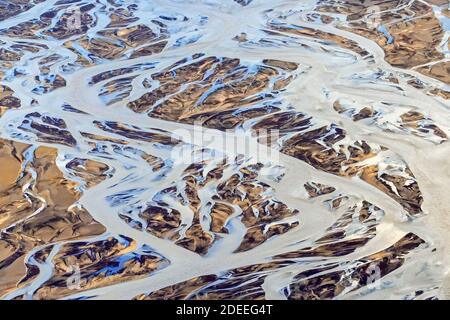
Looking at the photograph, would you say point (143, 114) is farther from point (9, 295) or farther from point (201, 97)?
point (9, 295)

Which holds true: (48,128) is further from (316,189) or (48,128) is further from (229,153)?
(316,189)

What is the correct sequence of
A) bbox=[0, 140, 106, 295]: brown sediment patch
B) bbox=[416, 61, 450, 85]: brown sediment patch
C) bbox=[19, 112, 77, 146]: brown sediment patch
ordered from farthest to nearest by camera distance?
bbox=[416, 61, 450, 85]: brown sediment patch → bbox=[19, 112, 77, 146]: brown sediment patch → bbox=[0, 140, 106, 295]: brown sediment patch

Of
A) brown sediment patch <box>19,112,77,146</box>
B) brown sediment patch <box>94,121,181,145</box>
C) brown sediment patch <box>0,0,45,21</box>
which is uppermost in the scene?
brown sediment patch <box>94,121,181,145</box>

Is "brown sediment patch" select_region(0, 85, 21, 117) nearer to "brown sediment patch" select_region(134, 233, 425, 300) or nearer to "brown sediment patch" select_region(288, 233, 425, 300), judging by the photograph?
"brown sediment patch" select_region(134, 233, 425, 300)

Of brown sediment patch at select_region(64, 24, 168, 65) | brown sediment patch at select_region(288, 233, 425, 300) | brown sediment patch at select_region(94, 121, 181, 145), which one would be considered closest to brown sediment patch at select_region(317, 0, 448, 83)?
brown sediment patch at select_region(64, 24, 168, 65)

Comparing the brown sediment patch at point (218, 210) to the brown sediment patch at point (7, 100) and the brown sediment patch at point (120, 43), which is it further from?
the brown sediment patch at point (120, 43)

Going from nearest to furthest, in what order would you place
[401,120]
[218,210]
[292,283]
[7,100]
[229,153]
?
1. [292,283]
2. [218,210]
3. [229,153]
4. [401,120]
5. [7,100]

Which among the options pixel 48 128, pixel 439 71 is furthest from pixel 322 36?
pixel 48 128

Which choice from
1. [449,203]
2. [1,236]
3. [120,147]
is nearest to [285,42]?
[120,147]
